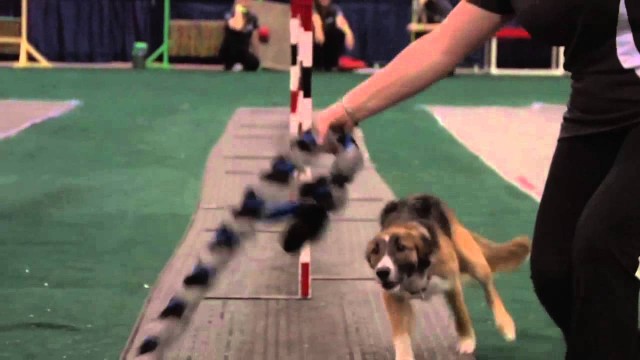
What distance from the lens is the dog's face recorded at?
272cm

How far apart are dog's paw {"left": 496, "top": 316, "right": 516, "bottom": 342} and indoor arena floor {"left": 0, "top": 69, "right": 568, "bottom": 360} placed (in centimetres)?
4

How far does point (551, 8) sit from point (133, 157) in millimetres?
5257

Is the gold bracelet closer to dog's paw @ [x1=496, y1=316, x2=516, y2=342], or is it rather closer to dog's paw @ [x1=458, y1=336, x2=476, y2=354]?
dog's paw @ [x1=458, y1=336, x2=476, y2=354]

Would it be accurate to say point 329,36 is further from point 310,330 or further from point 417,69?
point 417,69

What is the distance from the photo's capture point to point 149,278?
3967 millimetres

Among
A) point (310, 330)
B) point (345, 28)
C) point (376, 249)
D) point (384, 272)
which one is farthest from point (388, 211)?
point (345, 28)

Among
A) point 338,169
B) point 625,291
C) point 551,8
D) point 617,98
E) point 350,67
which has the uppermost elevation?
point 551,8

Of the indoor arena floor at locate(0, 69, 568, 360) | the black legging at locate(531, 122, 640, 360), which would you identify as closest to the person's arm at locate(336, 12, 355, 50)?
the indoor arena floor at locate(0, 69, 568, 360)

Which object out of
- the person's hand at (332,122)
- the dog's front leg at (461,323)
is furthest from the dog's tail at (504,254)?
the person's hand at (332,122)

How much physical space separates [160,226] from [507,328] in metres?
2.18

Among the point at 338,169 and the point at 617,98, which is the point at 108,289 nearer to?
the point at 338,169

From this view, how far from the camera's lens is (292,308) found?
349 cm

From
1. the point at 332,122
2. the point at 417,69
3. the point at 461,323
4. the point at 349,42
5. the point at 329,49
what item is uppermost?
the point at 417,69

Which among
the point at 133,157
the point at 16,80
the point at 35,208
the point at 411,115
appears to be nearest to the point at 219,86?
the point at 16,80
